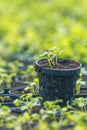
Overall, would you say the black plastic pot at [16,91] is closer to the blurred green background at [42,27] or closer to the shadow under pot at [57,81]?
the shadow under pot at [57,81]

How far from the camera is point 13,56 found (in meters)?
5.62

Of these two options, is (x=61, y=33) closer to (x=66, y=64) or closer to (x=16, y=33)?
(x=16, y=33)

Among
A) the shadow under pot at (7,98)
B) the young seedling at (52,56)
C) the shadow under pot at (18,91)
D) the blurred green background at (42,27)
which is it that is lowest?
the shadow under pot at (7,98)

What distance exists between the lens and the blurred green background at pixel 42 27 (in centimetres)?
559

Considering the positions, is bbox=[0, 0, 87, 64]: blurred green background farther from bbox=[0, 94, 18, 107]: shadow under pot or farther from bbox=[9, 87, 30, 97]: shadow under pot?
bbox=[0, 94, 18, 107]: shadow under pot

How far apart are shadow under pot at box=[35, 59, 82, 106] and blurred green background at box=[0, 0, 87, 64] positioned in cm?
114

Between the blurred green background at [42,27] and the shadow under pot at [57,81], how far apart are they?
1.14m

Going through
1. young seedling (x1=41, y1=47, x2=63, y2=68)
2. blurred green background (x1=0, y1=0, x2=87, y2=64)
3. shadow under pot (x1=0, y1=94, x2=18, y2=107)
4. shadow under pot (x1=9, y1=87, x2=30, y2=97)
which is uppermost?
blurred green background (x1=0, y1=0, x2=87, y2=64)

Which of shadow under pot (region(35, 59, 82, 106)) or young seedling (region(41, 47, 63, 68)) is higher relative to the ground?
young seedling (region(41, 47, 63, 68))

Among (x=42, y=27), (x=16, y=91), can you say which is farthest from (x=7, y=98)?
(x=42, y=27)

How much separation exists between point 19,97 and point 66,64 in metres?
0.47

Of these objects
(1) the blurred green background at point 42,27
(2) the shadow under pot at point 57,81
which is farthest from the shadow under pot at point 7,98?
(1) the blurred green background at point 42,27

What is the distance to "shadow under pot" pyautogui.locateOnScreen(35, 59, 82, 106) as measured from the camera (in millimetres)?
3471

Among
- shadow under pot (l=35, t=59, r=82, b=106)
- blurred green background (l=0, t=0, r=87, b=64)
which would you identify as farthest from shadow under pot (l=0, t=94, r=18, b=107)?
blurred green background (l=0, t=0, r=87, b=64)
